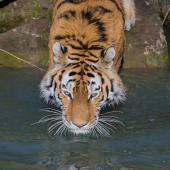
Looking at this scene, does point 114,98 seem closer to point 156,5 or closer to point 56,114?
point 56,114

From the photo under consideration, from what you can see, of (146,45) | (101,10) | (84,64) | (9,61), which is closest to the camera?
(84,64)

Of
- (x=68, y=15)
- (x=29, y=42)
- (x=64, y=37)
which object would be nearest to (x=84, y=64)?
(x=64, y=37)

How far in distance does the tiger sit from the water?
0.20 meters

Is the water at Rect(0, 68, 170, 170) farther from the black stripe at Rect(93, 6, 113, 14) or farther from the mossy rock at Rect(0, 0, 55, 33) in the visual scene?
the mossy rock at Rect(0, 0, 55, 33)

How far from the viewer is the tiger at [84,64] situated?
19.9ft

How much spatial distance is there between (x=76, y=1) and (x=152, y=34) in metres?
1.40

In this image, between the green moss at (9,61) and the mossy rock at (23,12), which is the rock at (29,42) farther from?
the mossy rock at (23,12)

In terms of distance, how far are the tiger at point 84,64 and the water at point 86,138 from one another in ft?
0.65

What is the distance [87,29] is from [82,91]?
0.93 m

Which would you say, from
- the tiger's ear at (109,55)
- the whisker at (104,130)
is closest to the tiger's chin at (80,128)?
the whisker at (104,130)

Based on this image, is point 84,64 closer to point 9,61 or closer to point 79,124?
point 79,124

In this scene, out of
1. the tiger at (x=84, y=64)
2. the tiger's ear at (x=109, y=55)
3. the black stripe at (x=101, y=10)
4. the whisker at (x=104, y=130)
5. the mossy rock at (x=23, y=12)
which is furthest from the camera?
the mossy rock at (x=23, y=12)

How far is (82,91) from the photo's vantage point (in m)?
6.11

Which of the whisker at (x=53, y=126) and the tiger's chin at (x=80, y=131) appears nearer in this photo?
the tiger's chin at (x=80, y=131)
